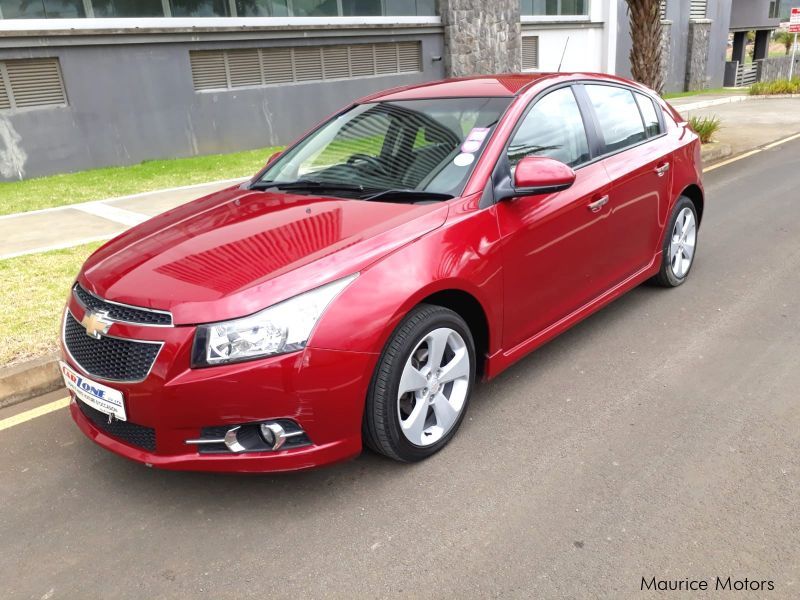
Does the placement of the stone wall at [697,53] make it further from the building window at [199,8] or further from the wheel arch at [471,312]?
the wheel arch at [471,312]

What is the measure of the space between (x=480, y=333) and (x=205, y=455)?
1.46m

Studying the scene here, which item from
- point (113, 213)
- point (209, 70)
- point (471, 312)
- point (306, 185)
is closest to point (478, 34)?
point (209, 70)

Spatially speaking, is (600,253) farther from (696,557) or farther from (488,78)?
(696,557)

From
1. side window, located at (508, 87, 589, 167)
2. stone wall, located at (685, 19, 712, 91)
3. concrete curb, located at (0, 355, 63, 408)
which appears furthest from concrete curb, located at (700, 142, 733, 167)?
stone wall, located at (685, 19, 712, 91)

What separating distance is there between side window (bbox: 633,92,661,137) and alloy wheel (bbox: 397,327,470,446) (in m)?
2.56

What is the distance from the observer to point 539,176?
130 inches

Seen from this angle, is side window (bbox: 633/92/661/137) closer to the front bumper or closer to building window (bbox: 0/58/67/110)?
the front bumper

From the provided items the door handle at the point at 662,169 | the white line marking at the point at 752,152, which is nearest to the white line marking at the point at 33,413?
the door handle at the point at 662,169

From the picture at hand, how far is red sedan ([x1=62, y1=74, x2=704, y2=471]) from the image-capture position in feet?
8.56

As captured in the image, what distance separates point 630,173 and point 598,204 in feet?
1.62

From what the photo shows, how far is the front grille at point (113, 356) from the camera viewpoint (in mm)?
2633

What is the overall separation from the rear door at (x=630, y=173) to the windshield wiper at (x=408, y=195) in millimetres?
1262

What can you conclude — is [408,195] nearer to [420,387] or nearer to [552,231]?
[552,231]

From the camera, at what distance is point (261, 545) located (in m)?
2.67
